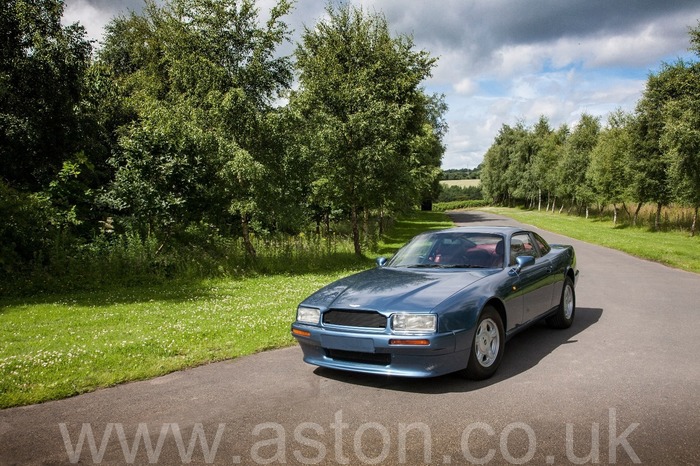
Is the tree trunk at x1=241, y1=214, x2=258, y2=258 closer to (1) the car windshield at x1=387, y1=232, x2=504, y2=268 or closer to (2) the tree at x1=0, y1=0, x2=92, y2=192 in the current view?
(2) the tree at x1=0, y1=0, x2=92, y2=192

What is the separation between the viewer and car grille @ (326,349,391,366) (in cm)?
489

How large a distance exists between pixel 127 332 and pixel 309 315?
359cm

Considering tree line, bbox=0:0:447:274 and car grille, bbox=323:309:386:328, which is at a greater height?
tree line, bbox=0:0:447:274

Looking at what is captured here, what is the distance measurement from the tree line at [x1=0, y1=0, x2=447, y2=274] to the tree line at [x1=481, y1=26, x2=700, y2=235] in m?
13.7

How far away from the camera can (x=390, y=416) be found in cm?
430

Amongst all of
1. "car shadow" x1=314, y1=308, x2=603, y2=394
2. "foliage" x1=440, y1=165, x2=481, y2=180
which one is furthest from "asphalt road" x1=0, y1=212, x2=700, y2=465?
"foliage" x1=440, y1=165, x2=481, y2=180

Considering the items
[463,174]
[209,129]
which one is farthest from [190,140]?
[463,174]

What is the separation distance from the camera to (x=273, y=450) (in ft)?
12.2

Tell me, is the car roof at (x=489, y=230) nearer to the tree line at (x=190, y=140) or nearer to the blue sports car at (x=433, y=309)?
the blue sports car at (x=433, y=309)

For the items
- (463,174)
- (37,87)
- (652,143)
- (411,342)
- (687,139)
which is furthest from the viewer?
(463,174)

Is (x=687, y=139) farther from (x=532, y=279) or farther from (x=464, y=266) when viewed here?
(x=464, y=266)

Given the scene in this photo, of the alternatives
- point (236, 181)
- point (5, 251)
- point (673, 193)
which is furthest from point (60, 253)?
point (673, 193)

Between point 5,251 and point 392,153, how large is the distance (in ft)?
39.5

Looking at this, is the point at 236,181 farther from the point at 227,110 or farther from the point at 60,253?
the point at 60,253
